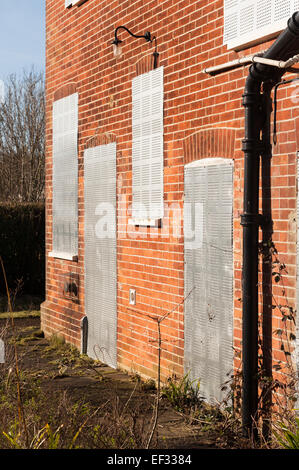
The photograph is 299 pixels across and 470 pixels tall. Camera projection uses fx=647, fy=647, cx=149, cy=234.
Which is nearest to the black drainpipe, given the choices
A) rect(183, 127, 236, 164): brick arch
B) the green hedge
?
rect(183, 127, 236, 164): brick arch

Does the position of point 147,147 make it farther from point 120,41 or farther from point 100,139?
point 120,41

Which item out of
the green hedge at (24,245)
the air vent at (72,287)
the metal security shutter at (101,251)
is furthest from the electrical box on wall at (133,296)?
the green hedge at (24,245)

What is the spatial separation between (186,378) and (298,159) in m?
2.88

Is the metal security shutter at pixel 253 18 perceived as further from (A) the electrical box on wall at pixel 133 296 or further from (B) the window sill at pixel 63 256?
(B) the window sill at pixel 63 256

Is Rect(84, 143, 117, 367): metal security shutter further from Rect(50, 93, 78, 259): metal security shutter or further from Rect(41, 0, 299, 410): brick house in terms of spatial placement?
Rect(50, 93, 78, 259): metal security shutter

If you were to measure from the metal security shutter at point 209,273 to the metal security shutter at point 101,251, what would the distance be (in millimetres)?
2066

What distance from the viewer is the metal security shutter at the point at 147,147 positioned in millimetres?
7582

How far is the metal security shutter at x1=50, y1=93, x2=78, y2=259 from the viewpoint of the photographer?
10.1 meters

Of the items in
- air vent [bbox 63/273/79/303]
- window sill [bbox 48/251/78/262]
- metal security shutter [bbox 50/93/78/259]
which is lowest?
air vent [bbox 63/273/79/303]

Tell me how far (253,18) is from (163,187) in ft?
7.56

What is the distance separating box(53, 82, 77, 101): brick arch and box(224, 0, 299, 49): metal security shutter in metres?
4.36

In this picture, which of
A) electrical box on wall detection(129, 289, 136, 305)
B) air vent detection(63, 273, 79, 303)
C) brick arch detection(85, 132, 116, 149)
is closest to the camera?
electrical box on wall detection(129, 289, 136, 305)

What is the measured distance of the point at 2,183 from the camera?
85.6 ft

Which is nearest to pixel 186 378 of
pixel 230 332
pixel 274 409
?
pixel 230 332
